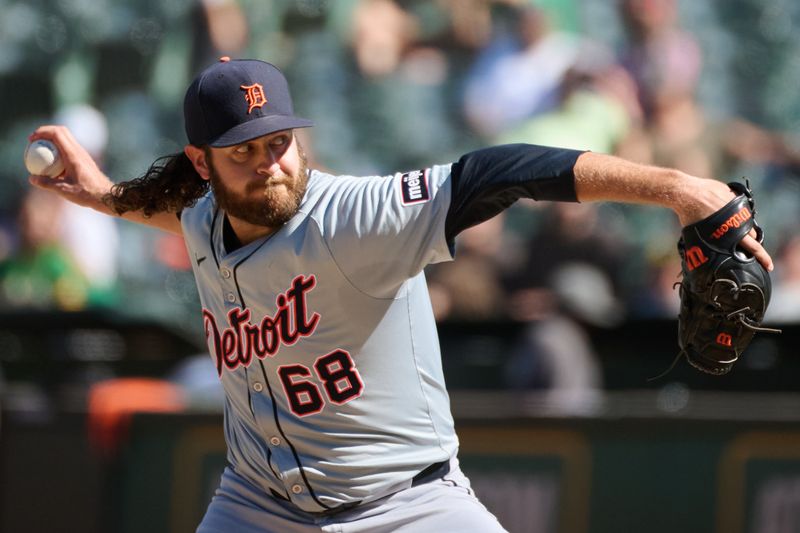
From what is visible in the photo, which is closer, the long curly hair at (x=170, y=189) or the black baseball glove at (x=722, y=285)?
the black baseball glove at (x=722, y=285)

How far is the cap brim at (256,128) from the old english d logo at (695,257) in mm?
1005

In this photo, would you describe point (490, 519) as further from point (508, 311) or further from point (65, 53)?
point (65, 53)

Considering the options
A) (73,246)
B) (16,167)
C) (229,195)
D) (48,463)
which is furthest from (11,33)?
(229,195)

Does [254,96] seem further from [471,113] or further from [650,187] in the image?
[471,113]

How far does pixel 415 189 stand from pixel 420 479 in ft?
2.53

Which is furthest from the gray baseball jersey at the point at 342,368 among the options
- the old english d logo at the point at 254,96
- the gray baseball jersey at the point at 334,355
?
the old english d logo at the point at 254,96

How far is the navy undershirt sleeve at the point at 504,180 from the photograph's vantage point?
2.74 meters

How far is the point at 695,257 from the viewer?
2688 millimetres

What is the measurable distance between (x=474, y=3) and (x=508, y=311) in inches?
79.1

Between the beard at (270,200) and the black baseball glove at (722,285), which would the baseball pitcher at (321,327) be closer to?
the beard at (270,200)

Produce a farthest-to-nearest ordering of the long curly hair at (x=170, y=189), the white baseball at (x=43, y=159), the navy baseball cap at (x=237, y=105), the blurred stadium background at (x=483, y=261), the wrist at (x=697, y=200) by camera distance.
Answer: the blurred stadium background at (x=483, y=261) < the white baseball at (x=43, y=159) < the long curly hair at (x=170, y=189) < the navy baseball cap at (x=237, y=105) < the wrist at (x=697, y=200)

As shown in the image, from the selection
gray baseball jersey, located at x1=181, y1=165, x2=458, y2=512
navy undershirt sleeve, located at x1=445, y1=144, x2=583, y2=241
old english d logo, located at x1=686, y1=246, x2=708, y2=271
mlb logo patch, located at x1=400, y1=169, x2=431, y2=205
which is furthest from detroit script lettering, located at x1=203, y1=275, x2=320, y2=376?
old english d logo, located at x1=686, y1=246, x2=708, y2=271

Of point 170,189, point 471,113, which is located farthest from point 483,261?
point 170,189

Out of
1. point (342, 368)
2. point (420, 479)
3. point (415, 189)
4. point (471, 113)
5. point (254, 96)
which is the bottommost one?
point (420, 479)
